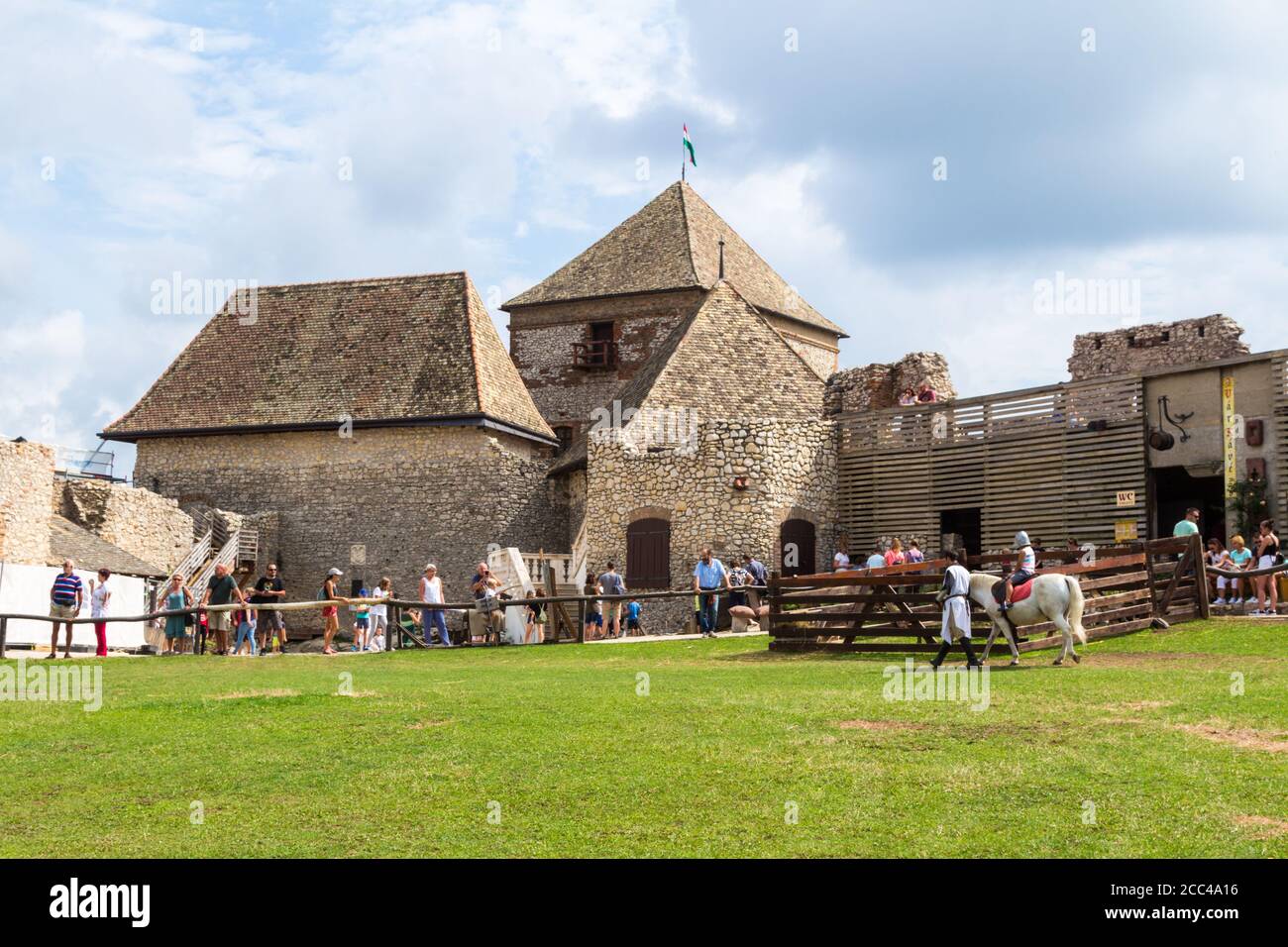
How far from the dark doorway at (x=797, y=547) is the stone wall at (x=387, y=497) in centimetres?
910

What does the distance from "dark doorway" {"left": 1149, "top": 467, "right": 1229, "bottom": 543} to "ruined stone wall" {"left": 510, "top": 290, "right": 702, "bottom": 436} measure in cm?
1941

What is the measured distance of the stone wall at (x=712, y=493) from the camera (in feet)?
102

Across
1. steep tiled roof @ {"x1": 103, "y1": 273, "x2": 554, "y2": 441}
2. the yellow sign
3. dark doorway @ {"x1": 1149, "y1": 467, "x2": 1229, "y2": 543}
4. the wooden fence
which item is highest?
steep tiled roof @ {"x1": 103, "y1": 273, "x2": 554, "y2": 441}

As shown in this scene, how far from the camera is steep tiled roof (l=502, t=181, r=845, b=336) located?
47.3 m

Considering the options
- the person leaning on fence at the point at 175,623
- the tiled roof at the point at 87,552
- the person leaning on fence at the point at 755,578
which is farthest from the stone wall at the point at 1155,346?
the tiled roof at the point at 87,552

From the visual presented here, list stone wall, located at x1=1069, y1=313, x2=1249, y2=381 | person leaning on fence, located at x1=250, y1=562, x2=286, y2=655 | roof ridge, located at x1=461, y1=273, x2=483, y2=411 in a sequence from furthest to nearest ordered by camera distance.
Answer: roof ridge, located at x1=461, y1=273, x2=483, y2=411, stone wall, located at x1=1069, y1=313, x2=1249, y2=381, person leaning on fence, located at x1=250, y1=562, x2=286, y2=655

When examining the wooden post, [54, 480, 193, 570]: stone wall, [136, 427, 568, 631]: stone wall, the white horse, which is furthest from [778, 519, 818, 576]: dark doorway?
[54, 480, 193, 570]: stone wall

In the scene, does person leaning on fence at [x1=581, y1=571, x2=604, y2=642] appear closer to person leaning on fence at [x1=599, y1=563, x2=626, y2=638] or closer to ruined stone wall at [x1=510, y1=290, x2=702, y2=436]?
person leaning on fence at [x1=599, y1=563, x2=626, y2=638]

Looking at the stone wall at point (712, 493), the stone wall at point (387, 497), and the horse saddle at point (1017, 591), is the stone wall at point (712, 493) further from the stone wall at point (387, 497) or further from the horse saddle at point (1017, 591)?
the horse saddle at point (1017, 591)

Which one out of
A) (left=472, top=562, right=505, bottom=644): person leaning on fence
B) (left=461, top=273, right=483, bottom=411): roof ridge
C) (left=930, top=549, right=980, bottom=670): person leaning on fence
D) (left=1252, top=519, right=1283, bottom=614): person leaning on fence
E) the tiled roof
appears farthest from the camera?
(left=461, top=273, right=483, bottom=411): roof ridge

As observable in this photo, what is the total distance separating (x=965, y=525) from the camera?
3173cm
